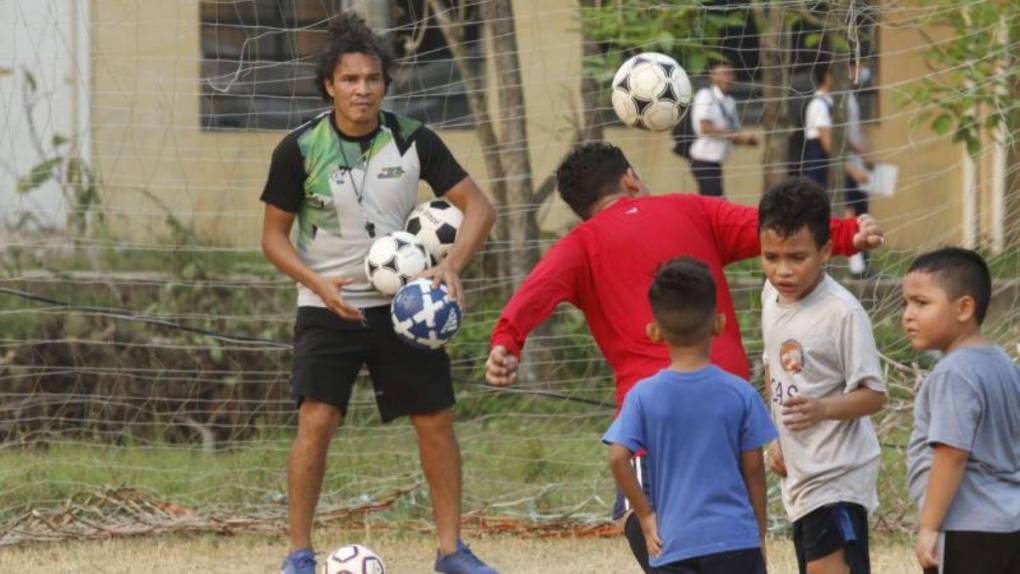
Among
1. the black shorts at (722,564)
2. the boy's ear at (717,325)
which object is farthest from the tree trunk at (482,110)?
the black shorts at (722,564)

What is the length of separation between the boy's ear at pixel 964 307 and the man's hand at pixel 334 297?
2344 mm

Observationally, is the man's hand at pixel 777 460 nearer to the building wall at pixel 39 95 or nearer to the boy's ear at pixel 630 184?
the boy's ear at pixel 630 184

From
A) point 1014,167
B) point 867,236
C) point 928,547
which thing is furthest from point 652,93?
point 928,547

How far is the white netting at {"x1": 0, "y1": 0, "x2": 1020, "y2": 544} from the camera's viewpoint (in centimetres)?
788

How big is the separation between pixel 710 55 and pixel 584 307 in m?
2.67

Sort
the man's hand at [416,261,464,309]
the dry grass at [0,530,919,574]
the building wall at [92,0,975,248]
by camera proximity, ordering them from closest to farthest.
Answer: the man's hand at [416,261,464,309] → the dry grass at [0,530,919,574] → the building wall at [92,0,975,248]

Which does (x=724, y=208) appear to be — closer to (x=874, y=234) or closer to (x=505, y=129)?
(x=874, y=234)

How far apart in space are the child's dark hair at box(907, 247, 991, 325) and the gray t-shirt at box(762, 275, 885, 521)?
491 mm

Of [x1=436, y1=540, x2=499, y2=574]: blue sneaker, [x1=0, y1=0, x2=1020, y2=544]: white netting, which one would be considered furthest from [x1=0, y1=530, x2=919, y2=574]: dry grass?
[x1=436, y1=540, x2=499, y2=574]: blue sneaker

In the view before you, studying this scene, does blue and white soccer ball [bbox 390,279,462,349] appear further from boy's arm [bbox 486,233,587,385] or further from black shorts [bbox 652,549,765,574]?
black shorts [bbox 652,549,765,574]

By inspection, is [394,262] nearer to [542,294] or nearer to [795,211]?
[542,294]

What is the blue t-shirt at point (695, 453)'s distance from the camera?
4.70 metres

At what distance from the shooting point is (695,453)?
4.70 meters

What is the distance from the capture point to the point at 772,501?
7727 millimetres
